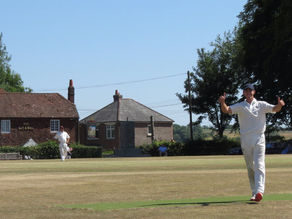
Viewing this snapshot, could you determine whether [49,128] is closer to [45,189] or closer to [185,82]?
[185,82]

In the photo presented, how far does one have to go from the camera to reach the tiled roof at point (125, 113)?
8381 centimetres

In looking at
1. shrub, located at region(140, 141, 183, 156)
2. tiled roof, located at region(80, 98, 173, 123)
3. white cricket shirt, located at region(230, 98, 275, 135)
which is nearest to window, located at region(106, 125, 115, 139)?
tiled roof, located at region(80, 98, 173, 123)

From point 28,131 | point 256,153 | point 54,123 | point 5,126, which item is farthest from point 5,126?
point 256,153

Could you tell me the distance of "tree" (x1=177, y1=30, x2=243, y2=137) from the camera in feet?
219

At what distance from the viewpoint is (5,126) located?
6875 centimetres

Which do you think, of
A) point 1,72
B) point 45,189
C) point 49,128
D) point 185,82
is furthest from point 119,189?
point 1,72

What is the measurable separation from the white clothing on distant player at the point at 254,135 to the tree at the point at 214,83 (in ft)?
181

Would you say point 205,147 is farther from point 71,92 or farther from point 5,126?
point 5,126

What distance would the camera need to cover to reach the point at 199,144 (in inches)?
2264

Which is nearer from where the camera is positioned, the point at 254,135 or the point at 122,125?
the point at 254,135

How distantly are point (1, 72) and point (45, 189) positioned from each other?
83.0 m

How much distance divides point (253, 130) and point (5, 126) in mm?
60564

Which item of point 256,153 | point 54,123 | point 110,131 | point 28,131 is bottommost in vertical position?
point 256,153

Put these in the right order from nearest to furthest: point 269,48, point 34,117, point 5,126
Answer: point 269,48
point 5,126
point 34,117
